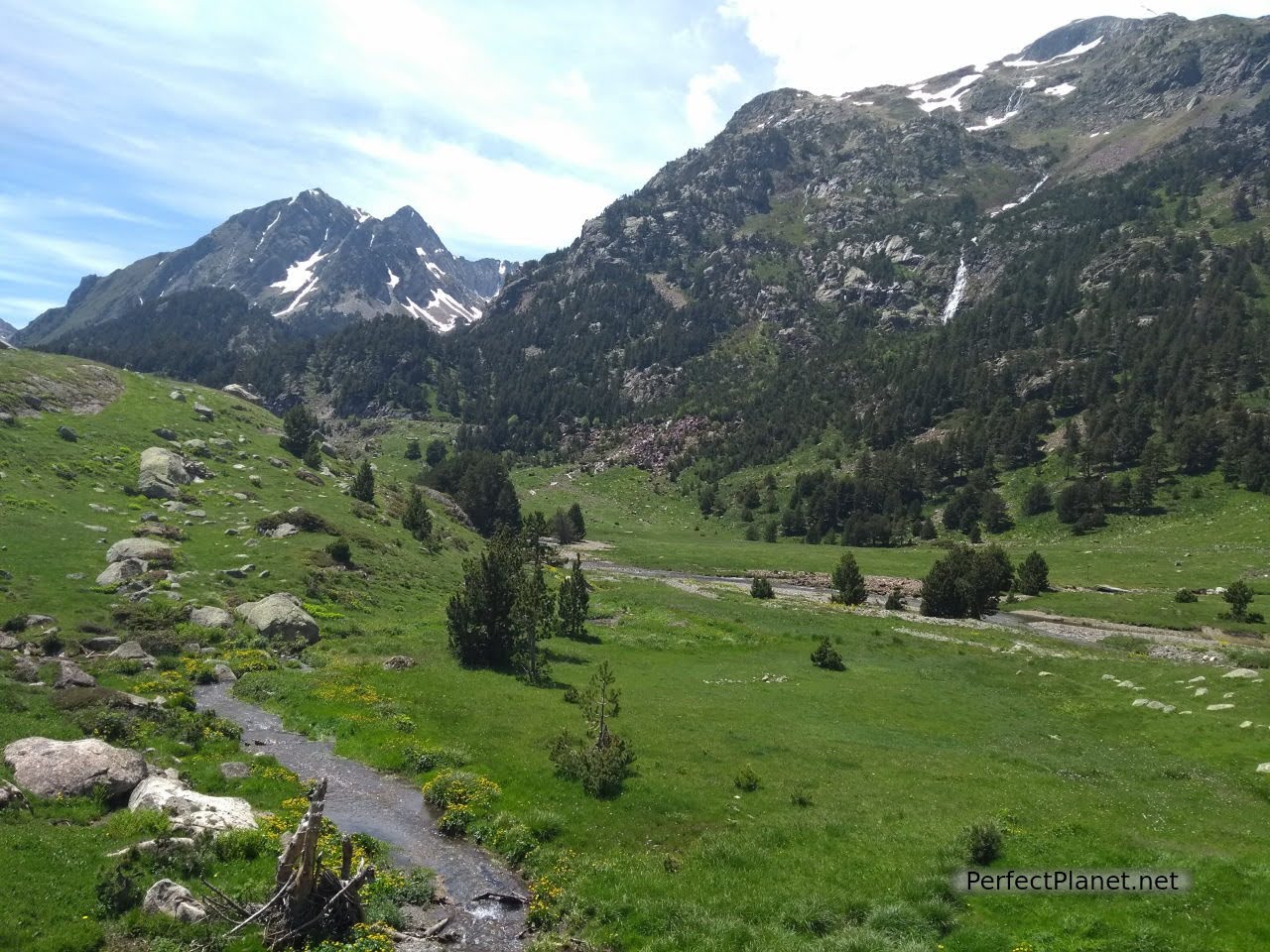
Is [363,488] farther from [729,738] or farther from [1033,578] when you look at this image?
[1033,578]

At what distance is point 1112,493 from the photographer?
11738cm

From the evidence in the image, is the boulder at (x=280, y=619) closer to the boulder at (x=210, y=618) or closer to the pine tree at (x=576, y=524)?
the boulder at (x=210, y=618)

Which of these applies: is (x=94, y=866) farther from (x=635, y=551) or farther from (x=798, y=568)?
(x=635, y=551)

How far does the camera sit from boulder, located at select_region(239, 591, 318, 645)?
4741 centimetres

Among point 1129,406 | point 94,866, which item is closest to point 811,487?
point 1129,406

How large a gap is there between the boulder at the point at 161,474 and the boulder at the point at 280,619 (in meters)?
26.7

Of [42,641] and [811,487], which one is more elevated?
[811,487]

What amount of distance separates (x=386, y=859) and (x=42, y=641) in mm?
26680

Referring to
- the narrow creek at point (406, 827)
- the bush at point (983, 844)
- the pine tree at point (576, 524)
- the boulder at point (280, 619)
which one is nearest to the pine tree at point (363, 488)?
the boulder at point (280, 619)

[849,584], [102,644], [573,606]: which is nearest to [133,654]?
[102,644]

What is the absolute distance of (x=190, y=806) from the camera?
2205 cm

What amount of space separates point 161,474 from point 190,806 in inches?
2343

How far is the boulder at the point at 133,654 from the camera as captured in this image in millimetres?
37031

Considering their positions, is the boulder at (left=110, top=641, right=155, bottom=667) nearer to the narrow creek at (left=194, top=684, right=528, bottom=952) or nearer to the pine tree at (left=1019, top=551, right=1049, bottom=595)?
the narrow creek at (left=194, top=684, right=528, bottom=952)
